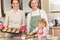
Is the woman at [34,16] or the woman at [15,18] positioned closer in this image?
the woman at [34,16]

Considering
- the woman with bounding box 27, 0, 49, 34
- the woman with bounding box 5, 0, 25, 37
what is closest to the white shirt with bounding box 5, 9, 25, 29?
the woman with bounding box 5, 0, 25, 37

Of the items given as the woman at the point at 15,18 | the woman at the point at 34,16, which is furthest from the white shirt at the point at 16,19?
the woman at the point at 34,16

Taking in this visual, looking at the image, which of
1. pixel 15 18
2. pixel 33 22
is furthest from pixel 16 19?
pixel 33 22

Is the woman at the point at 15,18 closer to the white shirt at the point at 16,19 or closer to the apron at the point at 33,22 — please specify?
the white shirt at the point at 16,19

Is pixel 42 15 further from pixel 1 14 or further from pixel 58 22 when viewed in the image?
pixel 1 14

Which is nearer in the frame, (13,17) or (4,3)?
(13,17)

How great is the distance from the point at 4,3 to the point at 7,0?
0.32ft

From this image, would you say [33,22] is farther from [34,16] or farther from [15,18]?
[15,18]

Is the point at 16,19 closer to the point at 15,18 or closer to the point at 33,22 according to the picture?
the point at 15,18

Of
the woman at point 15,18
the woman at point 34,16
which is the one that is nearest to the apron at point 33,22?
the woman at point 34,16

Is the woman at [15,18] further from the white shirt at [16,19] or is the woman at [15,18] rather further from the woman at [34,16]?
the woman at [34,16]

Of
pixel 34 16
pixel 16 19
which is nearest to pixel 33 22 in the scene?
pixel 34 16

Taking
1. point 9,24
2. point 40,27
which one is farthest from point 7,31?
point 40,27

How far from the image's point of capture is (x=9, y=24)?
2.74m
